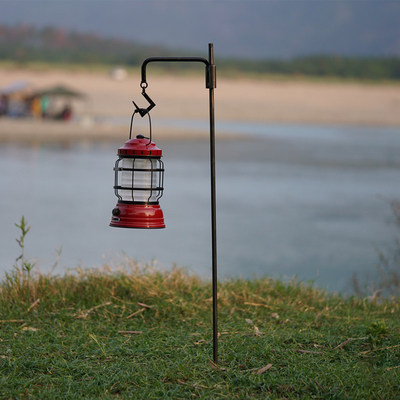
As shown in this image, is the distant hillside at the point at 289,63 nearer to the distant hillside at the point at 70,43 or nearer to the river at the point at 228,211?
the distant hillside at the point at 70,43

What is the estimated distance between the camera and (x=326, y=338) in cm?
474

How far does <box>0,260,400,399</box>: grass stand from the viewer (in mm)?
3826

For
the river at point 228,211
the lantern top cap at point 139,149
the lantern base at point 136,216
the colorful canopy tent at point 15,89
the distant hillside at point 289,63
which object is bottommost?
the river at point 228,211

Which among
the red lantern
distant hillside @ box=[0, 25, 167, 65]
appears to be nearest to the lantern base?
the red lantern

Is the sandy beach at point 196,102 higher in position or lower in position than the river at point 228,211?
higher

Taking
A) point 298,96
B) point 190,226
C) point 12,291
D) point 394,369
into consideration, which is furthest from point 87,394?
point 298,96

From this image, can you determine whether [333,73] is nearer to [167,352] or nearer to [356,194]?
[356,194]

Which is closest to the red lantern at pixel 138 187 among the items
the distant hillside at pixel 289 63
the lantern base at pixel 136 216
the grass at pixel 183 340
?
the lantern base at pixel 136 216

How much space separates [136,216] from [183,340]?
3.49 ft

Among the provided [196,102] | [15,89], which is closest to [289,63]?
[196,102]

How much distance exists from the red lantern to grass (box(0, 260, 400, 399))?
80 cm

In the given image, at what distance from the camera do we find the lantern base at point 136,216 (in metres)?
4.07

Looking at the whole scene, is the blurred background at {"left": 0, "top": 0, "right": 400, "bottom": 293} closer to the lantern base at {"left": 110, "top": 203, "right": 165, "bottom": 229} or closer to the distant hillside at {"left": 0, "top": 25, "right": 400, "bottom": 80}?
the lantern base at {"left": 110, "top": 203, "right": 165, "bottom": 229}

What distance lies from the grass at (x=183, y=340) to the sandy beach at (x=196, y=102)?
1856 cm
